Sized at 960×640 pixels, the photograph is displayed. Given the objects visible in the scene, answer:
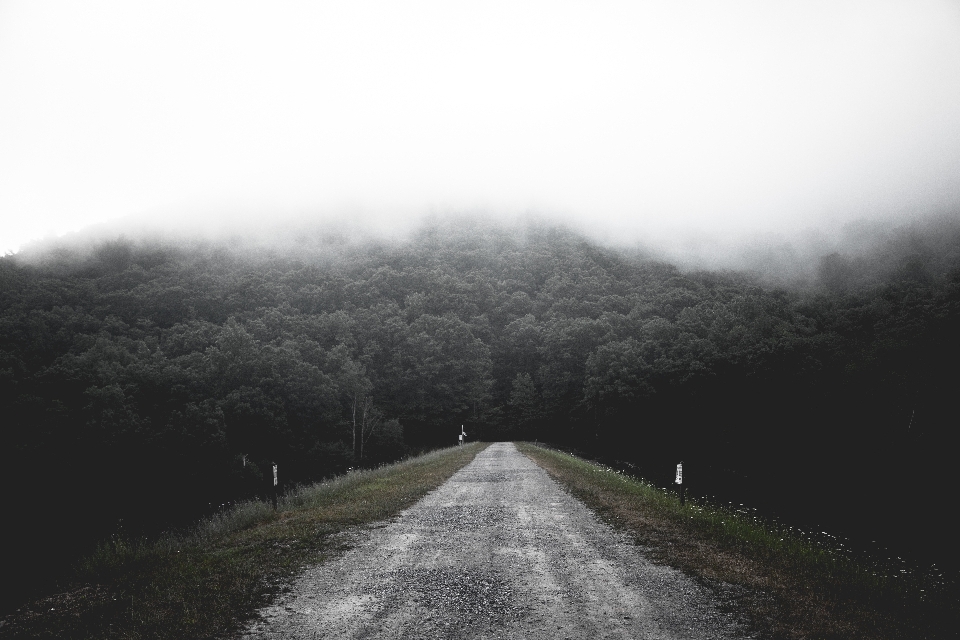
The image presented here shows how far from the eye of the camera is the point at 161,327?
3964 inches

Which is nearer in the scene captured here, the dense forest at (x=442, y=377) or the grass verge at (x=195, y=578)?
the grass verge at (x=195, y=578)

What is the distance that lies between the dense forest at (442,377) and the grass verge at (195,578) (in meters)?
5.23

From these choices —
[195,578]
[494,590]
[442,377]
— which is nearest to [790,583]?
[494,590]

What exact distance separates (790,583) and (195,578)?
795cm

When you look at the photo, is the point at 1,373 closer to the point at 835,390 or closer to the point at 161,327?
the point at 161,327

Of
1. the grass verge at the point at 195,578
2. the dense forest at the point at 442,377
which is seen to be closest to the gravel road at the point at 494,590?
the grass verge at the point at 195,578

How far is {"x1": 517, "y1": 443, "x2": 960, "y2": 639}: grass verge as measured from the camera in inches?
214

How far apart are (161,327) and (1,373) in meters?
40.8

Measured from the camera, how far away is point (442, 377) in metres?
88.8

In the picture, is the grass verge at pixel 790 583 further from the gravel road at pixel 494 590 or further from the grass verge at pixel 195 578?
the grass verge at pixel 195 578

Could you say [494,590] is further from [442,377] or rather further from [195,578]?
[442,377]

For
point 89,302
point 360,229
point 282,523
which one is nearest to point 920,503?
point 282,523

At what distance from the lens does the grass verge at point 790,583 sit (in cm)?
543

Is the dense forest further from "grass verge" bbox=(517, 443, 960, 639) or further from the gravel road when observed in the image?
the gravel road
